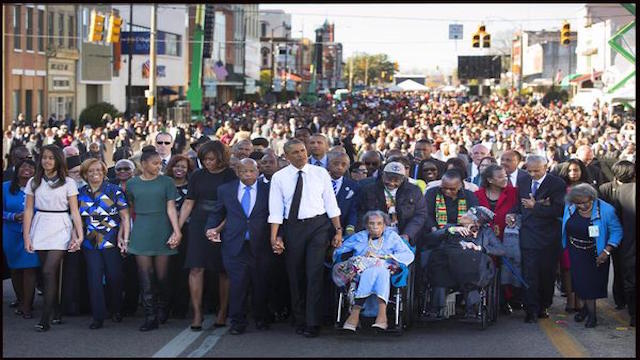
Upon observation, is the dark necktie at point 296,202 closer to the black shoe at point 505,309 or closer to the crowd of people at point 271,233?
the crowd of people at point 271,233

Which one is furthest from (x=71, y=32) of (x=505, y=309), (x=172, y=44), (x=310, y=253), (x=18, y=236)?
(x=310, y=253)

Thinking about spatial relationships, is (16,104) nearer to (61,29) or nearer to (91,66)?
(61,29)

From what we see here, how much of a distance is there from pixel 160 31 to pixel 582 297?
210ft

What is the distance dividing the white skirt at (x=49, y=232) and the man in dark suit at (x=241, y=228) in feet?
4.55

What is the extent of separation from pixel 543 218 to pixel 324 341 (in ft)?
8.96

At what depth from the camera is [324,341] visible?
953cm

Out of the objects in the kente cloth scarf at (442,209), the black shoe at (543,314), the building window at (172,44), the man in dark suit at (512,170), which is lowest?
the black shoe at (543,314)

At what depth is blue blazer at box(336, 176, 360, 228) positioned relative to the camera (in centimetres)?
1050

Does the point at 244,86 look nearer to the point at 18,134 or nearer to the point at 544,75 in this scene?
the point at 544,75

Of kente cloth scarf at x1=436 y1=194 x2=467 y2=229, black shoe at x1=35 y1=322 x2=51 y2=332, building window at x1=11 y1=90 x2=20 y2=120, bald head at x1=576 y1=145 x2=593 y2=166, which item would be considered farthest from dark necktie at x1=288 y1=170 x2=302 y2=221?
building window at x1=11 y1=90 x2=20 y2=120

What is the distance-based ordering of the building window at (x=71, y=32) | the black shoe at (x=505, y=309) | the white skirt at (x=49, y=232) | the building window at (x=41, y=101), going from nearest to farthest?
the white skirt at (x=49, y=232)
the black shoe at (x=505, y=309)
the building window at (x=41, y=101)
the building window at (x=71, y=32)

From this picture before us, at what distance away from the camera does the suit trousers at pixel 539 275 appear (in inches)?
417

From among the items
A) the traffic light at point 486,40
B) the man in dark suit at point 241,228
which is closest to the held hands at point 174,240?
the man in dark suit at point 241,228

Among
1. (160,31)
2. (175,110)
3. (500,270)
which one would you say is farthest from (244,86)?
(500,270)
